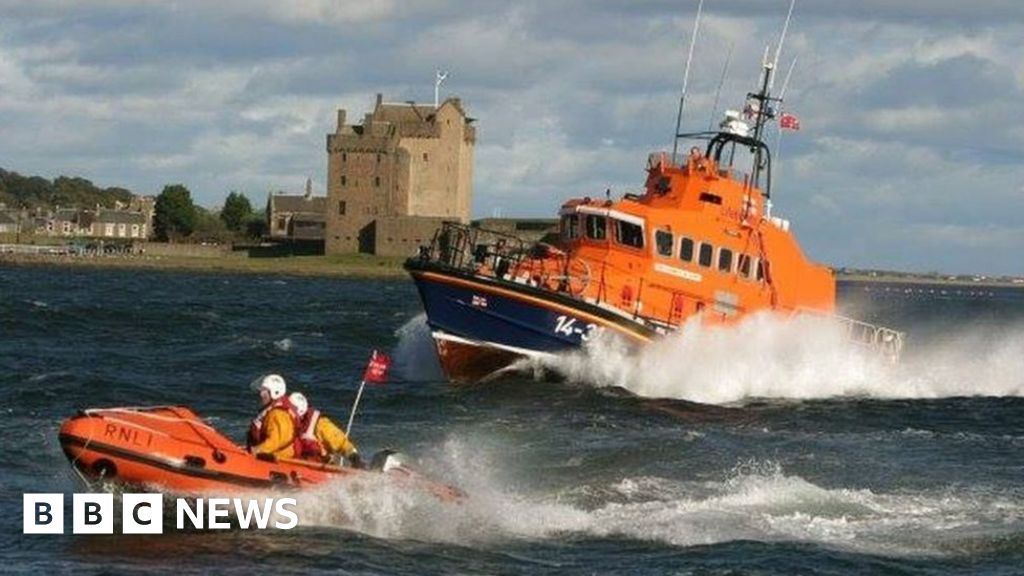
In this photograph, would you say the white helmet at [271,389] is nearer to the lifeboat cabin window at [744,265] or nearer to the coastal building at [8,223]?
the lifeboat cabin window at [744,265]

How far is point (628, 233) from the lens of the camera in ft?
106

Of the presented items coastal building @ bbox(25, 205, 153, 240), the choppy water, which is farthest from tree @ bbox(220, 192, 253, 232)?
the choppy water

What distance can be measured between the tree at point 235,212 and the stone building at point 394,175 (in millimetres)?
43477

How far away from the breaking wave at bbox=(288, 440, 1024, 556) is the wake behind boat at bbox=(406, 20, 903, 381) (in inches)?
337

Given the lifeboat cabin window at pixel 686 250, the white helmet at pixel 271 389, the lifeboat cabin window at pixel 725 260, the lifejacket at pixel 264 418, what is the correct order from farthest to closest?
the lifeboat cabin window at pixel 725 260, the lifeboat cabin window at pixel 686 250, the lifejacket at pixel 264 418, the white helmet at pixel 271 389

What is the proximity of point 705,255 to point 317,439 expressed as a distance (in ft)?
52.7

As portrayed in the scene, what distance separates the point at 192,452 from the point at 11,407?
36.5ft

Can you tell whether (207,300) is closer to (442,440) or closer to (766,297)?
(766,297)

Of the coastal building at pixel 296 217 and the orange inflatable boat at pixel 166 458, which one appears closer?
the orange inflatable boat at pixel 166 458

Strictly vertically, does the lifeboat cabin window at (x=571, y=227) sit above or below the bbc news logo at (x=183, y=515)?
above

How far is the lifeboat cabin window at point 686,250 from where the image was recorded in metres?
32.5

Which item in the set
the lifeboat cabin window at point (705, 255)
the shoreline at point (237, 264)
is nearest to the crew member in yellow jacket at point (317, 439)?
the lifeboat cabin window at point (705, 255)

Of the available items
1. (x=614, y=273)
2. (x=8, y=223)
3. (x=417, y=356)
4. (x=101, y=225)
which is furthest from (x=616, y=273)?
(x=8, y=223)

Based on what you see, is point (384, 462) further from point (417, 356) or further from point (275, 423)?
point (417, 356)
